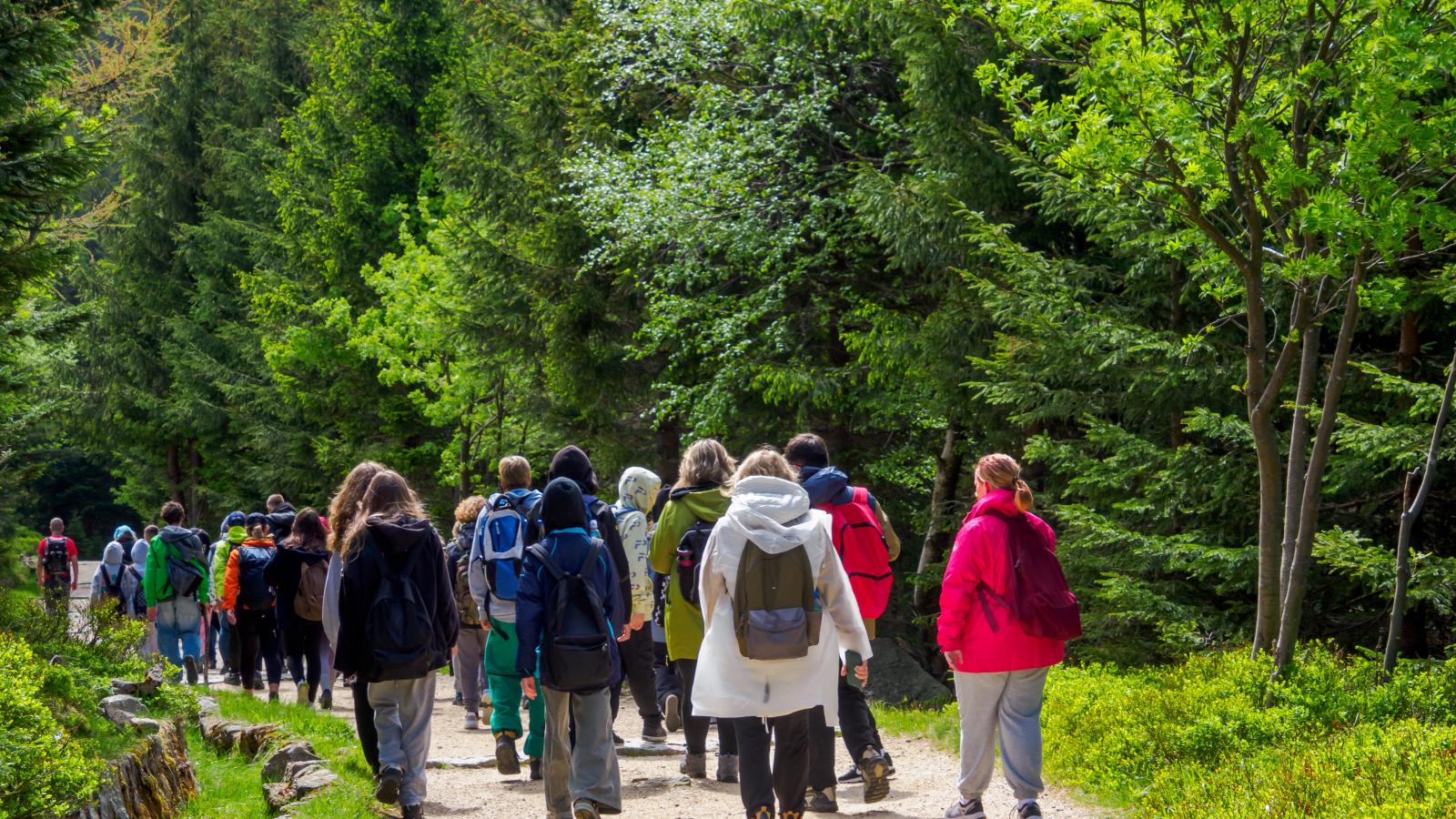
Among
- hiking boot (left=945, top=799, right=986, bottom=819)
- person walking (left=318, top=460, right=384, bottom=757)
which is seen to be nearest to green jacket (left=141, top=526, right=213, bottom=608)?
person walking (left=318, top=460, right=384, bottom=757)

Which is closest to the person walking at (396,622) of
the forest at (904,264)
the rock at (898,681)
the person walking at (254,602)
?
the forest at (904,264)

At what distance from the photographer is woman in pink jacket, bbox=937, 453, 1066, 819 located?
686 centimetres

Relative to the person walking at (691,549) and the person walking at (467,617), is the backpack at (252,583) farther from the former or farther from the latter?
the person walking at (691,549)

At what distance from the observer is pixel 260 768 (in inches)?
369

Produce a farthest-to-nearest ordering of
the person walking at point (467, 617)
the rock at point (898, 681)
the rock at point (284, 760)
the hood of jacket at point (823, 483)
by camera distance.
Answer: the rock at point (898, 681) < the person walking at point (467, 617) < the rock at point (284, 760) < the hood of jacket at point (823, 483)

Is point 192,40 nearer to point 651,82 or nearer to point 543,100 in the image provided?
point 543,100

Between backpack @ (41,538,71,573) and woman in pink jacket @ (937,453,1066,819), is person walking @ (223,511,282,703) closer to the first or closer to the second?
woman in pink jacket @ (937,453,1066,819)

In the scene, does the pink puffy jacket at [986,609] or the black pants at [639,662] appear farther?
the black pants at [639,662]

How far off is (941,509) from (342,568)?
11.0 metres

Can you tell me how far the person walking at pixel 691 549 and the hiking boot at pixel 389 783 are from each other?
5.45 ft

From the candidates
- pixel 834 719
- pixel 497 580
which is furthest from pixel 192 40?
pixel 834 719

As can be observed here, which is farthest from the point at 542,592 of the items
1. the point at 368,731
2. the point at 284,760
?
the point at 284,760

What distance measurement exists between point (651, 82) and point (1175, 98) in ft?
40.2

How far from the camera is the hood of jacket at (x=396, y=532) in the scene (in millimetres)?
7266
